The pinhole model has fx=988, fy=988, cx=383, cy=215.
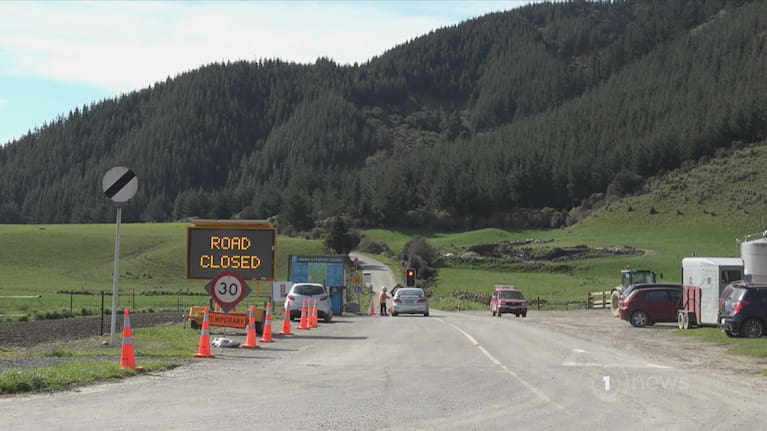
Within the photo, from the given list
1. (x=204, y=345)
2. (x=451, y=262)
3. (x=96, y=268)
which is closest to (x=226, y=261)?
(x=204, y=345)

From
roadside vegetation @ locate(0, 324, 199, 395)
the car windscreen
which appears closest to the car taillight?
roadside vegetation @ locate(0, 324, 199, 395)

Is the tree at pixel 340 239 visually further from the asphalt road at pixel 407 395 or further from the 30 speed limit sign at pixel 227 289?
the asphalt road at pixel 407 395

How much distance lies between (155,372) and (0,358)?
156 inches

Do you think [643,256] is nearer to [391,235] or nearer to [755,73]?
[391,235]

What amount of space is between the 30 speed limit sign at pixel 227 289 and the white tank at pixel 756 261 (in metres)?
20.6

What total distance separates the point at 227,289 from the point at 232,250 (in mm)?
5104

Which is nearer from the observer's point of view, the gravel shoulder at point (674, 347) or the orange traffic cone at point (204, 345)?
the orange traffic cone at point (204, 345)

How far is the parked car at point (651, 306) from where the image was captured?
131 ft

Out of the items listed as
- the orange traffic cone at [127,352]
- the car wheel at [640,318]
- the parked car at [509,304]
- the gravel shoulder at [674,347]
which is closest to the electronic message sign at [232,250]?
the gravel shoulder at [674,347]

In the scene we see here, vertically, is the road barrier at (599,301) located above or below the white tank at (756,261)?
below

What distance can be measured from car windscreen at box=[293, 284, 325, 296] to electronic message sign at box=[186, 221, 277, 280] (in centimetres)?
849

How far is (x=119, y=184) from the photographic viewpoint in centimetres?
1995

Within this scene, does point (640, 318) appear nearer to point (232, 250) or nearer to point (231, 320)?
point (232, 250)

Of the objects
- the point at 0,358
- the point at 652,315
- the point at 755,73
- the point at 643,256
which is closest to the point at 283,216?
the point at 643,256
